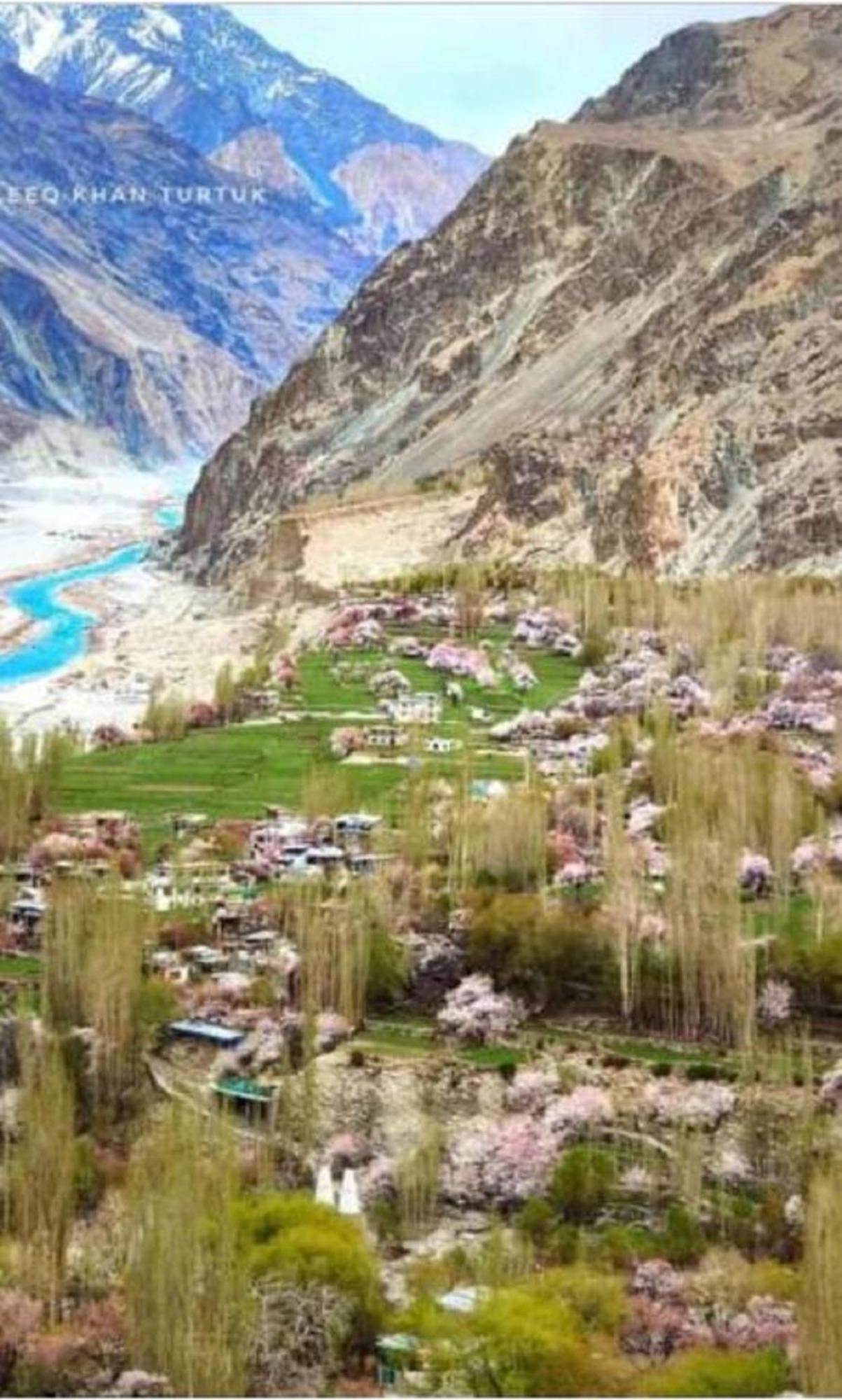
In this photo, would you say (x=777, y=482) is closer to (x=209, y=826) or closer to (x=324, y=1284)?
(x=209, y=826)

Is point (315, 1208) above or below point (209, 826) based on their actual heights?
below

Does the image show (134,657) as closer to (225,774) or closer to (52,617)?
(52,617)

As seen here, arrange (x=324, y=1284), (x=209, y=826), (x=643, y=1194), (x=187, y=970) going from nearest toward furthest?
(x=324, y=1284) → (x=643, y=1194) → (x=187, y=970) → (x=209, y=826)

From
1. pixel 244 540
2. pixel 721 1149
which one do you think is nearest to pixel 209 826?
pixel 721 1149

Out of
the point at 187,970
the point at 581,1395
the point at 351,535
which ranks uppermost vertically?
the point at 351,535

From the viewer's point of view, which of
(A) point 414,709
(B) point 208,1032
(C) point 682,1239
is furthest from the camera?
(A) point 414,709

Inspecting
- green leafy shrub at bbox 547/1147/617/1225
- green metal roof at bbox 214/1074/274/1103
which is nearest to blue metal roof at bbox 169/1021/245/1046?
green metal roof at bbox 214/1074/274/1103

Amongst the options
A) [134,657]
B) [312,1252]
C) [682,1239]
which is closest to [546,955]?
[682,1239]
